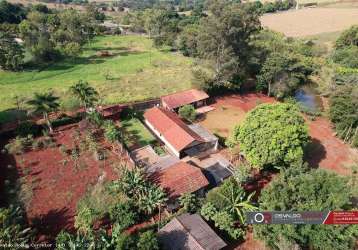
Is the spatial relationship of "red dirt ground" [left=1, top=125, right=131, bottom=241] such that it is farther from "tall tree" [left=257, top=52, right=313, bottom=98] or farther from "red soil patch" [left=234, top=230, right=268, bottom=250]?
"tall tree" [left=257, top=52, right=313, bottom=98]

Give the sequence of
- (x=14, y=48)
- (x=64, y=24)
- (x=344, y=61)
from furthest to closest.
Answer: (x=64, y=24), (x=344, y=61), (x=14, y=48)

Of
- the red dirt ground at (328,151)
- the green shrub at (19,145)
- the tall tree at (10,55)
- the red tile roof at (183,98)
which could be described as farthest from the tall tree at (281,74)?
the tall tree at (10,55)

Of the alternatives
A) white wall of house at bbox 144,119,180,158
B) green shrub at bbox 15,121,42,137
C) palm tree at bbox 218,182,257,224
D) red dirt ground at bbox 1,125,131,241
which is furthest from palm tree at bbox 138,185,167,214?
green shrub at bbox 15,121,42,137

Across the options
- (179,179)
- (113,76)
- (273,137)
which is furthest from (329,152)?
(113,76)

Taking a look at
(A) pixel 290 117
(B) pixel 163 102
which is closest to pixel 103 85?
(B) pixel 163 102

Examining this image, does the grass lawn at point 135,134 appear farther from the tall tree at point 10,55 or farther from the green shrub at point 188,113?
the tall tree at point 10,55

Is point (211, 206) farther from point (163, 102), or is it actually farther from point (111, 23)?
point (111, 23)
